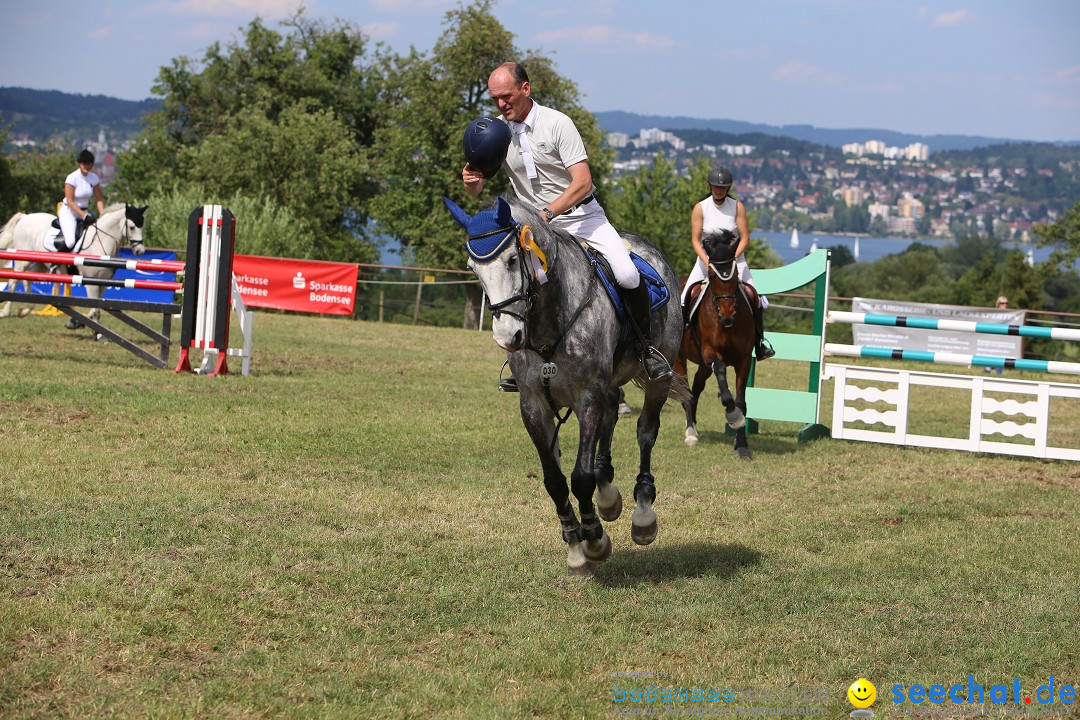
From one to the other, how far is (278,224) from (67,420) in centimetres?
2638

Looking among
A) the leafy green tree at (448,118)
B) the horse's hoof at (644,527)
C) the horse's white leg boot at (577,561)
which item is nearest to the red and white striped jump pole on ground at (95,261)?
the horse's hoof at (644,527)

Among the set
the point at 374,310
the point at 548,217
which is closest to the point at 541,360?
the point at 548,217

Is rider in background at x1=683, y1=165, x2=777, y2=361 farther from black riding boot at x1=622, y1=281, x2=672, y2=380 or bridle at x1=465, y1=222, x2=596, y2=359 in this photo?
bridle at x1=465, y1=222, x2=596, y2=359

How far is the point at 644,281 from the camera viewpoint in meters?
6.86

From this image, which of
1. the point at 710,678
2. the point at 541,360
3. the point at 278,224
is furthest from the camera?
the point at 278,224

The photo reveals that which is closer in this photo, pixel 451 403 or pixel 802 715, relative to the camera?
pixel 802 715

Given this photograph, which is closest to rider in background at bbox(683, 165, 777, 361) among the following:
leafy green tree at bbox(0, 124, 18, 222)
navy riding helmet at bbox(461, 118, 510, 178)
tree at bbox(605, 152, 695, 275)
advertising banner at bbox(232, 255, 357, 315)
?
navy riding helmet at bbox(461, 118, 510, 178)

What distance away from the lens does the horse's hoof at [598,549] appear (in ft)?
20.5

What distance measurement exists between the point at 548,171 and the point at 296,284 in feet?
77.0

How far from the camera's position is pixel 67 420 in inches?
400

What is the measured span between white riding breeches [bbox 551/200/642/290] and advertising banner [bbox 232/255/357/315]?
22880 millimetres

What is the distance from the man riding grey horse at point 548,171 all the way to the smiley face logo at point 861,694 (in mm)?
2690

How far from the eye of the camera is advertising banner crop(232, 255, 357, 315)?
28.7 m

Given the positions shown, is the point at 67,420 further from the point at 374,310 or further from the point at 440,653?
the point at 374,310
